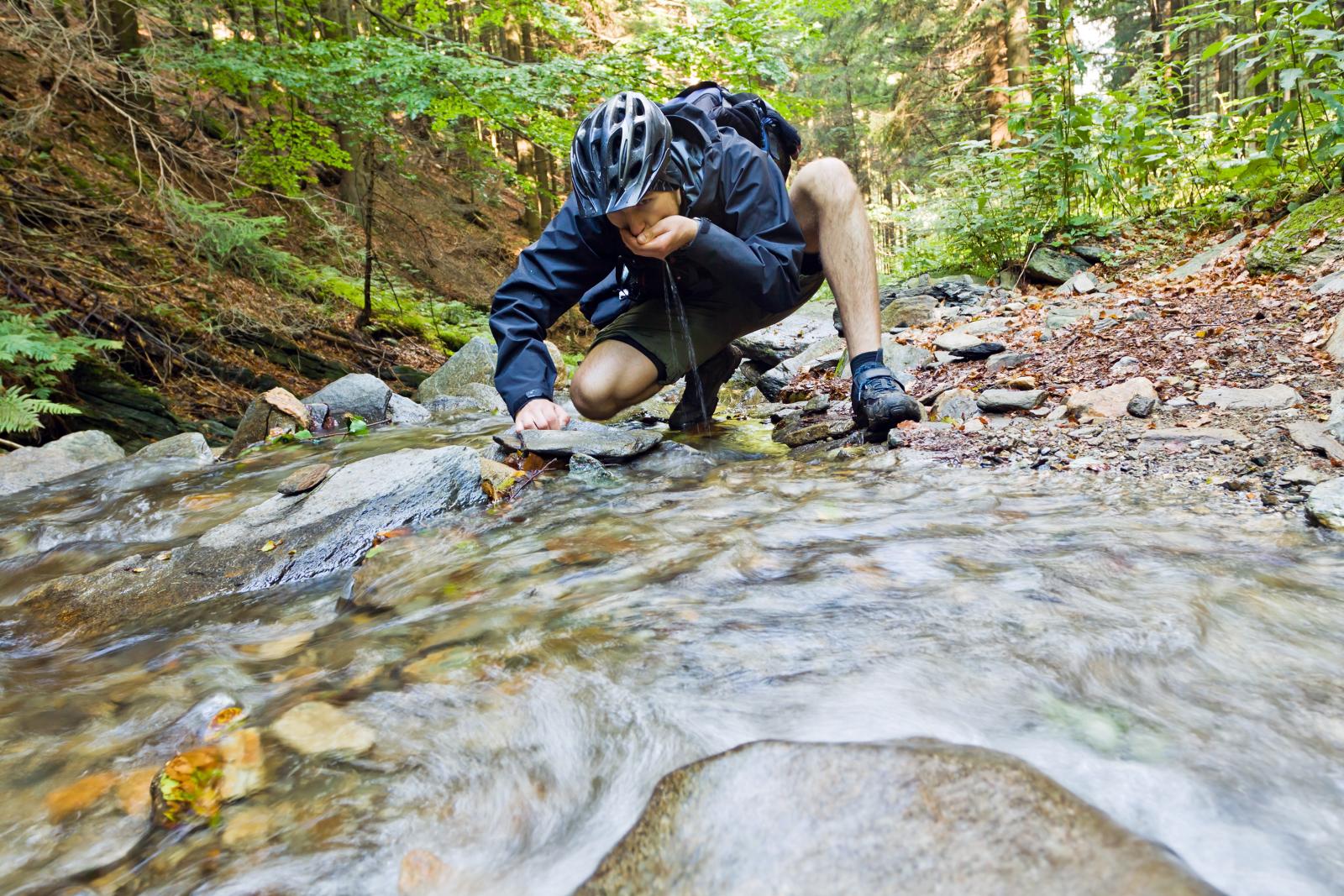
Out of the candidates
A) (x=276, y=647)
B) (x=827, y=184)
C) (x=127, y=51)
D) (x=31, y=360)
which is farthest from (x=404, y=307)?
(x=276, y=647)

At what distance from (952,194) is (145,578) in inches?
365

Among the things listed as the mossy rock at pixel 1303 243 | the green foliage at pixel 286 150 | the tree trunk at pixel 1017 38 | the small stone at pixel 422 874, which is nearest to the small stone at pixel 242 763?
the small stone at pixel 422 874

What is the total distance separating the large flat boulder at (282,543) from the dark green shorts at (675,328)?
1.06 metres

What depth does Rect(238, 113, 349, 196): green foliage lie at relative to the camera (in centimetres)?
773

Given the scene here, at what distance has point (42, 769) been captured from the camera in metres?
1.33

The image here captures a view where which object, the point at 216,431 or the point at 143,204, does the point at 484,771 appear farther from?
the point at 143,204

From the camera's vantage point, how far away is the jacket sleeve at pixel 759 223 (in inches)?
126

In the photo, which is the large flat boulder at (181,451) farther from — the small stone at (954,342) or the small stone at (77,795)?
the small stone at (954,342)

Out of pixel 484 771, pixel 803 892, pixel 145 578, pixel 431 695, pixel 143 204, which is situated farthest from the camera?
pixel 143 204

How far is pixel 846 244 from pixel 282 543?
290 cm

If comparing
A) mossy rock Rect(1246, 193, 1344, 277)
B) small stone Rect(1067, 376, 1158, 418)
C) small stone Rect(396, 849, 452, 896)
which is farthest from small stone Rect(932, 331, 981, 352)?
small stone Rect(396, 849, 452, 896)

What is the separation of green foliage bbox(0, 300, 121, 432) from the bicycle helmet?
12.3ft

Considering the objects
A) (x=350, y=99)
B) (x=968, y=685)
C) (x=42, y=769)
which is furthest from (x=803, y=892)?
(x=350, y=99)

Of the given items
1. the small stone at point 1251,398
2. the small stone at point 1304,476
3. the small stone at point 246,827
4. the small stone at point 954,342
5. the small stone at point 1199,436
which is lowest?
the small stone at point 1304,476
